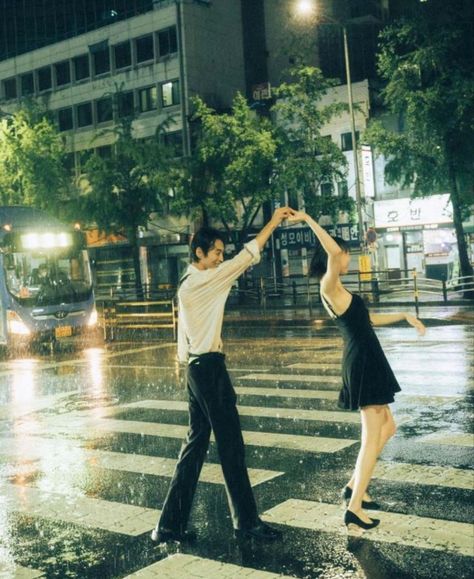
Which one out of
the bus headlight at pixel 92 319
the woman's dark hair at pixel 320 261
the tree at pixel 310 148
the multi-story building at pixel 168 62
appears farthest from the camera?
the multi-story building at pixel 168 62

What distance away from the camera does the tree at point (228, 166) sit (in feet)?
112

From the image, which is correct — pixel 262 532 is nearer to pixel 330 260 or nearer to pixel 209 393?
pixel 209 393

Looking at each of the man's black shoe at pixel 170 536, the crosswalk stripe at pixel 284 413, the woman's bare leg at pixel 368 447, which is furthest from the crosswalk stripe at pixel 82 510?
the crosswalk stripe at pixel 284 413

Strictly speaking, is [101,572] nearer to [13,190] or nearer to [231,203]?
[231,203]

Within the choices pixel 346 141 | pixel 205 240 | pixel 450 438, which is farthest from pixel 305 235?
pixel 205 240

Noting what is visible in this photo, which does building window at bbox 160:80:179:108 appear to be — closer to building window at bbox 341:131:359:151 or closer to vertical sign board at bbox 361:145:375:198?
building window at bbox 341:131:359:151

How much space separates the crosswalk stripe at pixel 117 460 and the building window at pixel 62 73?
46642 mm

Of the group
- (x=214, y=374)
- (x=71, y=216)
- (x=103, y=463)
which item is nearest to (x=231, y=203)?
(x=71, y=216)

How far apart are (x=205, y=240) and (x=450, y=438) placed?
12.1 feet

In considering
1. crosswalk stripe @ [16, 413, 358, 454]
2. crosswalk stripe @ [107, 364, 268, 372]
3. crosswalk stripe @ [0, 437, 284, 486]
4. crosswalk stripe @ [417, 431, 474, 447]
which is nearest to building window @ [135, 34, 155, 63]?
crosswalk stripe @ [107, 364, 268, 372]

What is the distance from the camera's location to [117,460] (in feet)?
23.8

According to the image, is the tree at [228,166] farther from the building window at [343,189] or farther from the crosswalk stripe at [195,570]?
the crosswalk stripe at [195,570]

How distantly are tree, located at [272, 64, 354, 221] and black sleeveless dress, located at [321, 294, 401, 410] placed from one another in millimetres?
28429

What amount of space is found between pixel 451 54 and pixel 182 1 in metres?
23.4
